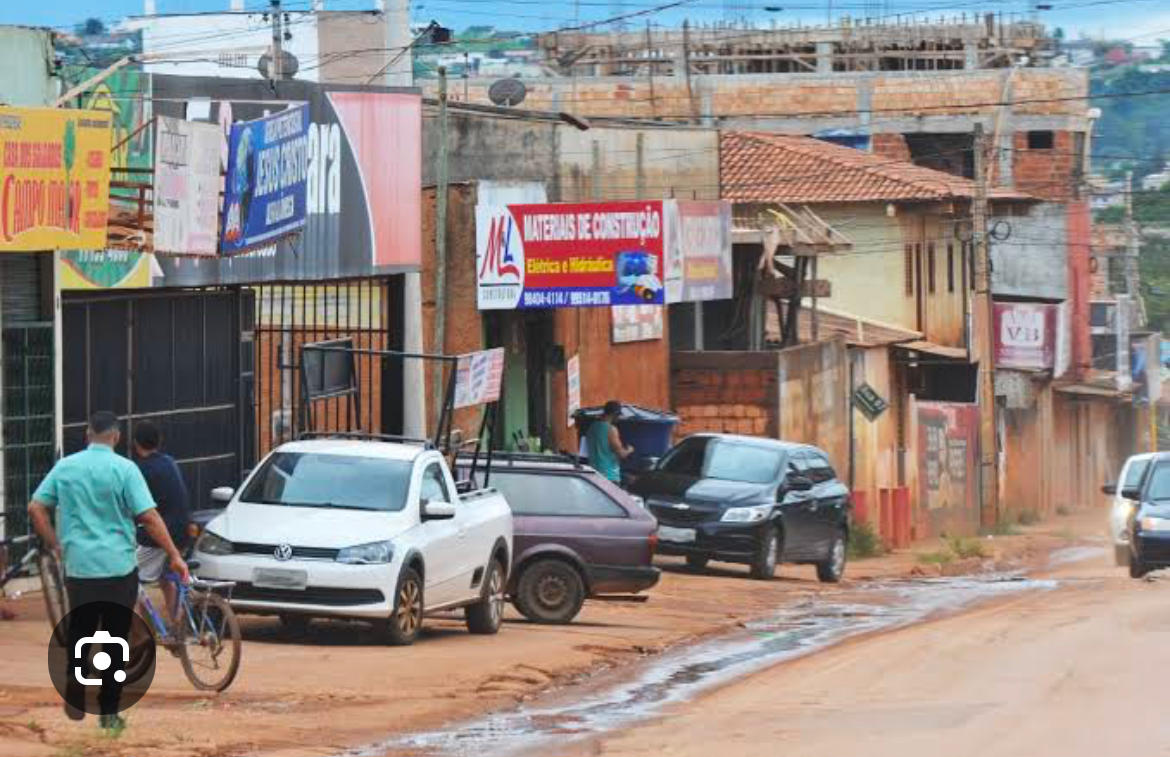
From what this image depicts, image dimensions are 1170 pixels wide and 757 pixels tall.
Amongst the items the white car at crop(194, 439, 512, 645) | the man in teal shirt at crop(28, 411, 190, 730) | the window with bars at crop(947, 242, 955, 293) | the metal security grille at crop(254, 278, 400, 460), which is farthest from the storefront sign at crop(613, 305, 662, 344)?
the window with bars at crop(947, 242, 955, 293)

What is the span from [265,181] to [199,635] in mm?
8421

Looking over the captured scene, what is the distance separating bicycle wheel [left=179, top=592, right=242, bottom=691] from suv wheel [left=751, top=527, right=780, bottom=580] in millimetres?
13939

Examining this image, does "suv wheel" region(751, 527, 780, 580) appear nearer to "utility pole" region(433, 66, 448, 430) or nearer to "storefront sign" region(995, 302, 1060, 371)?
"utility pole" region(433, 66, 448, 430)

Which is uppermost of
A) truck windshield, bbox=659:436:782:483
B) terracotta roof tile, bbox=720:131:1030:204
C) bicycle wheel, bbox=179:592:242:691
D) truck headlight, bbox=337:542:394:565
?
terracotta roof tile, bbox=720:131:1030:204

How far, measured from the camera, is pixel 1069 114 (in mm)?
71250

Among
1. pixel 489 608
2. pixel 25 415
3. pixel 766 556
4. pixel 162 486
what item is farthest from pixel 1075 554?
pixel 162 486

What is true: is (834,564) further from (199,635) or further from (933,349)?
(933,349)

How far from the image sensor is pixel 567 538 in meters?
21.9

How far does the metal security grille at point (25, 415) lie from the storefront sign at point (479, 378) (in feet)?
15.8

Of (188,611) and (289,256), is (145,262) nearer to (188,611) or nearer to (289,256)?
(289,256)

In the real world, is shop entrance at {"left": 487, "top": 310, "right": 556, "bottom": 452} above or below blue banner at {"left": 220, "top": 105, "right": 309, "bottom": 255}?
below

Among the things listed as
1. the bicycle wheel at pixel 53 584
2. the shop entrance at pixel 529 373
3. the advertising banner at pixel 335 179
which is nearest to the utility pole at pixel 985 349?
the shop entrance at pixel 529 373

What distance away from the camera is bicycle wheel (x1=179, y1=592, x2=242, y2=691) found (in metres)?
14.7

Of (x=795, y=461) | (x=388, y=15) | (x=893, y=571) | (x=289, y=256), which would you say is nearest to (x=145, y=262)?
(x=289, y=256)
